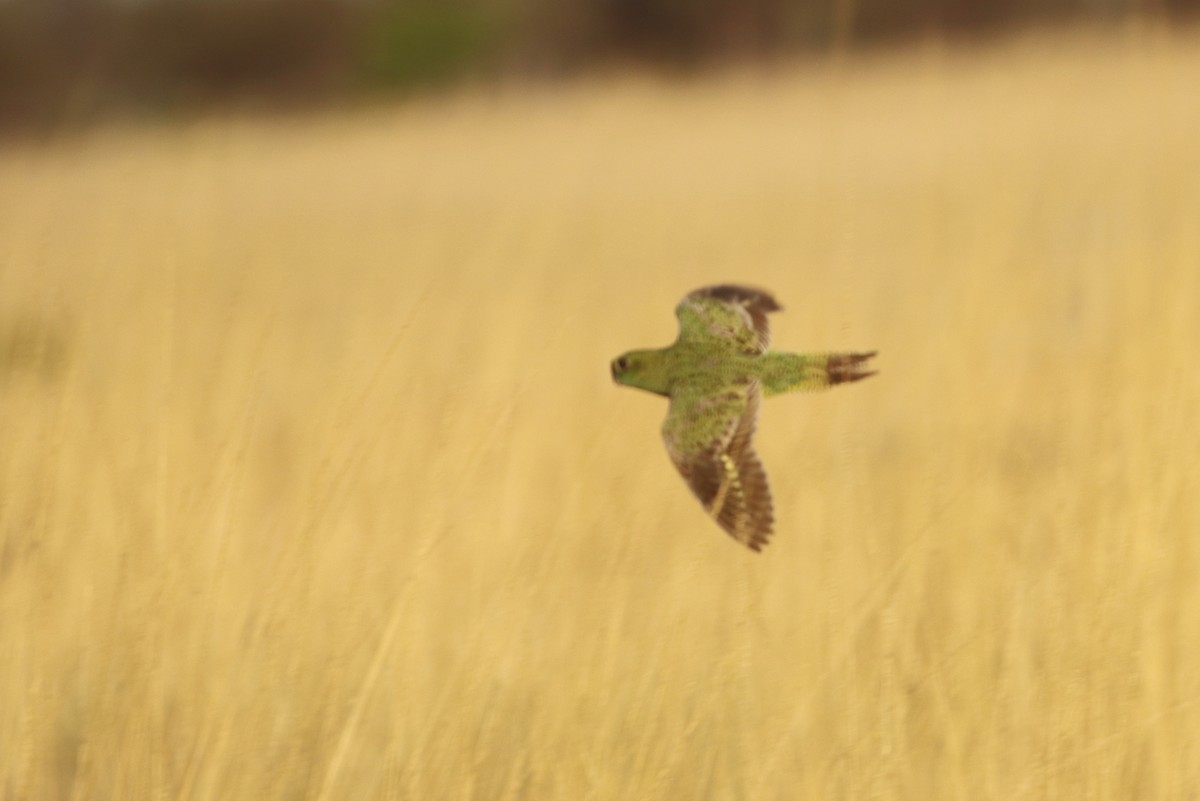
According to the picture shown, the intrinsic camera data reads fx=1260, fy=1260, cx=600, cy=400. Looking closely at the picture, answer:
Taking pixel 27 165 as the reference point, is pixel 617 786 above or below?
below

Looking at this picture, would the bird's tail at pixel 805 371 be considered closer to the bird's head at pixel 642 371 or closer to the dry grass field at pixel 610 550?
the bird's head at pixel 642 371

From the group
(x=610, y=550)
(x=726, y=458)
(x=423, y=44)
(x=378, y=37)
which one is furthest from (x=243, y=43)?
(x=726, y=458)

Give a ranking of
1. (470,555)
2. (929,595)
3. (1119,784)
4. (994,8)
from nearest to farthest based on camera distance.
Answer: (1119,784) < (929,595) < (470,555) < (994,8)

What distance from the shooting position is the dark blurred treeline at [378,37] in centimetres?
1324

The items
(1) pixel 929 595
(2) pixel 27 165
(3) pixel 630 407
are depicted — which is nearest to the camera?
(1) pixel 929 595

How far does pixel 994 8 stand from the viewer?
1352 cm

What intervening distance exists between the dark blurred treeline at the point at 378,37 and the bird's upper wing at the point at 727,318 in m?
11.5

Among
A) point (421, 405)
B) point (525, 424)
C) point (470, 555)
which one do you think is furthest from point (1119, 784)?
point (421, 405)

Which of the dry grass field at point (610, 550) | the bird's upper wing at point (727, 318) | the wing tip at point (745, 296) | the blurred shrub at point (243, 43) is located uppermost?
the blurred shrub at point (243, 43)

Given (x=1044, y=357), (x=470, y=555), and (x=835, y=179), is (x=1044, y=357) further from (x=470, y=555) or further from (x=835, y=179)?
(x=835, y=179)

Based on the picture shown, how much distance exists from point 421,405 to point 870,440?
124cm

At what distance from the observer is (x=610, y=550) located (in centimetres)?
207

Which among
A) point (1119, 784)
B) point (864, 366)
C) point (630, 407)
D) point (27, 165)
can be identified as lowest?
point (1119, 784)

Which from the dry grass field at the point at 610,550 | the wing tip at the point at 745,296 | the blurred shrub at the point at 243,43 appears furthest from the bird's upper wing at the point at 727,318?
the blurred shrub at the point at 243,43
